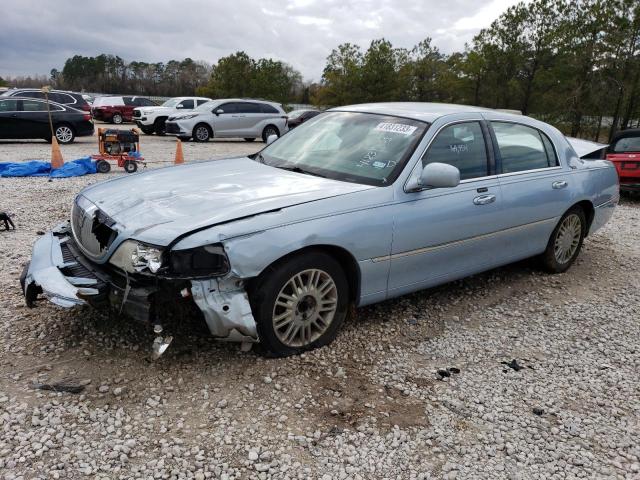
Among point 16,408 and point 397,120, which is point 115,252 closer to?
point 16,408

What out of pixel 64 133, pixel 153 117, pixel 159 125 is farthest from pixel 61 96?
pixel 159 125

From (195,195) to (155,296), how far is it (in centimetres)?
80

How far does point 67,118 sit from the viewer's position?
51.0ft

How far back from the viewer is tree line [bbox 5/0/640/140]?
25.4 metres

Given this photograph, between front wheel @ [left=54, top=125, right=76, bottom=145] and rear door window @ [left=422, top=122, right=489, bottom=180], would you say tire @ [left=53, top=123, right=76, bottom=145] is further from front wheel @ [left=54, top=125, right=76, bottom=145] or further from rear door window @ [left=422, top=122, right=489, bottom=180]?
rear door window @ [left=422, top=122, right=489, bottom=180]

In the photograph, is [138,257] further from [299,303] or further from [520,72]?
[520,72]

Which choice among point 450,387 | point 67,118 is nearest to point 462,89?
point 67,118

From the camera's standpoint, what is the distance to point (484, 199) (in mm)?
4102

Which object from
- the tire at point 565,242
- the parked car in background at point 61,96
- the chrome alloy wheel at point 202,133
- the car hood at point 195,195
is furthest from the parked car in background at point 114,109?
the tire at point 565,242

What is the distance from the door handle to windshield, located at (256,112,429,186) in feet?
2.32

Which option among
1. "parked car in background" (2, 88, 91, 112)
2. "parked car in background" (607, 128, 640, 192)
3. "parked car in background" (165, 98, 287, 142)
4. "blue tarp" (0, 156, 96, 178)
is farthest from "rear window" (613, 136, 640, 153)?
"parked car in background" (2, 88, 91, 112)

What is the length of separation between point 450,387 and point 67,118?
15658 mm

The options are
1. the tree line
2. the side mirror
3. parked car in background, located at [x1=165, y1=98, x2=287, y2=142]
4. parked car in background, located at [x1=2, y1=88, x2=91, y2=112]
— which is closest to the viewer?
the side mirror

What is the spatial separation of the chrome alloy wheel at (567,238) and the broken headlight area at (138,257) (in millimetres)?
3997
